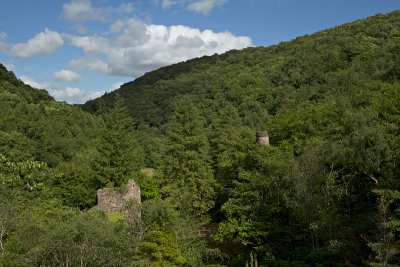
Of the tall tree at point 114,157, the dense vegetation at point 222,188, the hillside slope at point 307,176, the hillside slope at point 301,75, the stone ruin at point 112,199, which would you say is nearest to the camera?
the dense vegetation at point 222,188

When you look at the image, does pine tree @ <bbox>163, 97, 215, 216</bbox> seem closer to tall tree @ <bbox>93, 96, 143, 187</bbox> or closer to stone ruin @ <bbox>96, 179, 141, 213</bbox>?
tall tree @ <bbox>93, 96, 143, 187</bbox>

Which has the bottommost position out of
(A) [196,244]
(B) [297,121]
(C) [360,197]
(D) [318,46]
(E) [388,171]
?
(A) [196,244]

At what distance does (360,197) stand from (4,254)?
17796 millimetres

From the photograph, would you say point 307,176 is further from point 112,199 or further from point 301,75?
point 301,75

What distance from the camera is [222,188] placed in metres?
30.3

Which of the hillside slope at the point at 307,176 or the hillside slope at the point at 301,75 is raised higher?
the hillside slope at the point at 301,75

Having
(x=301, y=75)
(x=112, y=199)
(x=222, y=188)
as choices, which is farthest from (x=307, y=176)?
(x=301, y=75)

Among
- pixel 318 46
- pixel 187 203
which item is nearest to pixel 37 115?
pixel 187 203

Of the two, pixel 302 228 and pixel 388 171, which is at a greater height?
pixel 388 171

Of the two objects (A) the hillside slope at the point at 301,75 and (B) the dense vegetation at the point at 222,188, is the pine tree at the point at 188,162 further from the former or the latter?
(A) the hillside slope at the point at 301,75


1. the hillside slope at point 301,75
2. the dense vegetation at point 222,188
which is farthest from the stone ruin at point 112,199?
the hillside slope at point 301,75

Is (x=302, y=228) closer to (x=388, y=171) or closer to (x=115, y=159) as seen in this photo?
(x=388, y=171)

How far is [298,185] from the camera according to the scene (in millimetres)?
20141

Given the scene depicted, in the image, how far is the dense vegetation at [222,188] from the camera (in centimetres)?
1586
